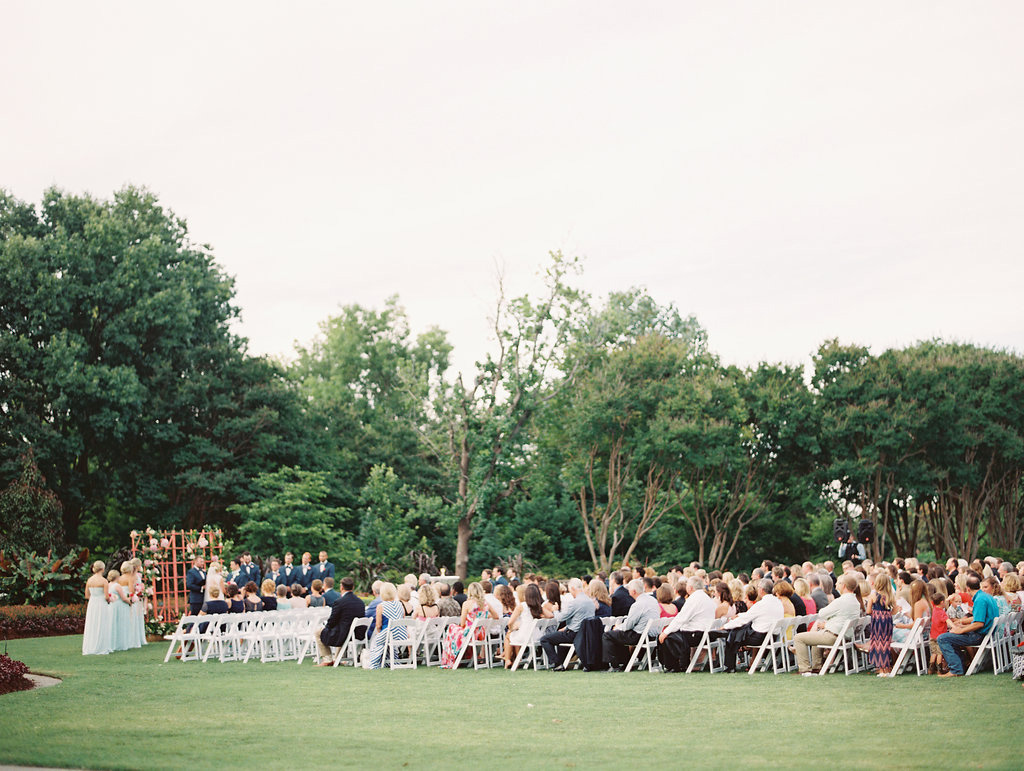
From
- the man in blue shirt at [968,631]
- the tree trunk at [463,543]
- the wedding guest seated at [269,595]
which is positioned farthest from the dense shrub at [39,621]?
the man in blue shirt at [968,631]

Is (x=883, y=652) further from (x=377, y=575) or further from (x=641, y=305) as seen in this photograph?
(x=641, y=305)

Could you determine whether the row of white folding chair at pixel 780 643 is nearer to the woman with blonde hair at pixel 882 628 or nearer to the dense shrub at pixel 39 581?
the woman with blonde hair at pixel 882 628

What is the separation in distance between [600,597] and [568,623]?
0.61 meters

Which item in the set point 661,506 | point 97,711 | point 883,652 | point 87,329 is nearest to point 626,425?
point 661,506

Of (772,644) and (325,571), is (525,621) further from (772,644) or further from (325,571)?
(325,571)

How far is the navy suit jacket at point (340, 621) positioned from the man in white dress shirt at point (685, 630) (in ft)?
15.2

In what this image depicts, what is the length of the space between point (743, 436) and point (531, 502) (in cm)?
894

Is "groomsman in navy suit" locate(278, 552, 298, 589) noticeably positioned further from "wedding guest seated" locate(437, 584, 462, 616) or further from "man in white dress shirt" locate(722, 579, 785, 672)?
"man in white dress shirt" locate(722, 579, 785, 672)

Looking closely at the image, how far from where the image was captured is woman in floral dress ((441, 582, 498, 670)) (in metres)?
15.2

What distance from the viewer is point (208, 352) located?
3838cm

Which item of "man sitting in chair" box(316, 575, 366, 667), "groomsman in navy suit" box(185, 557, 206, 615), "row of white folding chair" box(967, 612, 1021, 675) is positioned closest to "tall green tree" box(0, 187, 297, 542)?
"groomsman in navy suit" box(185, 557, 206, 615)

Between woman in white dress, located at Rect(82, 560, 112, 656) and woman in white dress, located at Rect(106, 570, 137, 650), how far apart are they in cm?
13

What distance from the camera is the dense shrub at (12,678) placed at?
12406 millimetres

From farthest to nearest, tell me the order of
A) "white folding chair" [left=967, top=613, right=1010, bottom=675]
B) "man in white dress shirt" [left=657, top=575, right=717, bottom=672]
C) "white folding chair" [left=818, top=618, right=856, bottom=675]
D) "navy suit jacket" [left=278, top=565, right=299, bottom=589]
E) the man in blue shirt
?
"navy suit jacket" [left=278, top=565, right=299, bottom=589] → "man in white dress shirt" [left=657, top=575, right=717, bottom=672] → "white folding chair" [left=818, top=618, right=856, bottom=675] → the man in blue shirt → "white folding chair" [left=967, top=613, right=1010, bottom=675]
